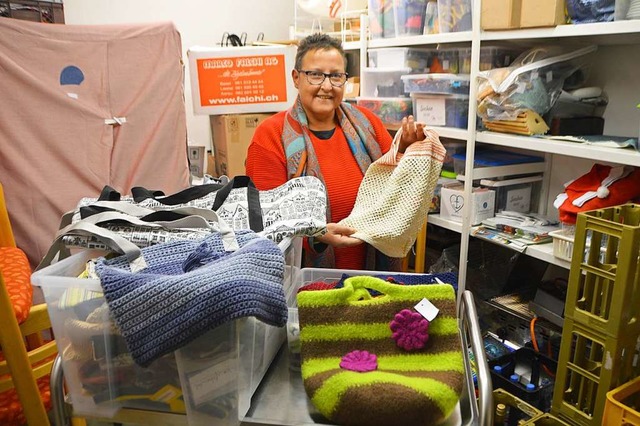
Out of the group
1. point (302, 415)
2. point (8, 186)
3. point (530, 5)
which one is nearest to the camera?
point (302, 415)

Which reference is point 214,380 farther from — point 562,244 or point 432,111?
point 432,111

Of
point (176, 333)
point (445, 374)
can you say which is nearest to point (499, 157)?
point (445, 374)

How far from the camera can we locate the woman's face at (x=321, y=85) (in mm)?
1795

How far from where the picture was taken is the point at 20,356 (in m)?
1.20

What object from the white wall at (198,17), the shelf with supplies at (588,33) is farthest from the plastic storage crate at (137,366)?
the white wall at (198,17)

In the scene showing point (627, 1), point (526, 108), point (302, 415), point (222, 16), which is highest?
point (222, 16)

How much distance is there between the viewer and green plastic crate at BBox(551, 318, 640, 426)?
1.41m

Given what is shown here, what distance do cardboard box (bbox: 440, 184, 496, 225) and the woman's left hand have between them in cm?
77

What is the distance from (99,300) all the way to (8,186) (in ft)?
5.71

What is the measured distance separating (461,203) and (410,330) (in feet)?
4.88

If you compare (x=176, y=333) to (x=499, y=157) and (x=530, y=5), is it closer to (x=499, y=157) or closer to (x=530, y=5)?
(x=530, y=5)

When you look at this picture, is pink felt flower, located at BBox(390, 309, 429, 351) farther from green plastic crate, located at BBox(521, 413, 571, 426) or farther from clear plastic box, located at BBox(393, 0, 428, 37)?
clear plastic box, located at BBox(393, 0, 428, 37)

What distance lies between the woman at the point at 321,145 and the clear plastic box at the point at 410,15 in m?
0.72

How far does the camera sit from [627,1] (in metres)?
1.58
